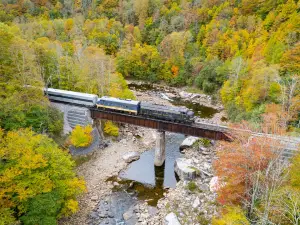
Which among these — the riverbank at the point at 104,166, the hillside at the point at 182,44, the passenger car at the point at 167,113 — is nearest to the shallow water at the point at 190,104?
the hillside at the point at 182,44

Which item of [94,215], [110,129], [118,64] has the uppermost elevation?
[118,64]

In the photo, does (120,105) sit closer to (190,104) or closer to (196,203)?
(196,203)

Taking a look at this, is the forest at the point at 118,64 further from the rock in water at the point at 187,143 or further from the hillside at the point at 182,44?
the rock in water at the point at 187,143

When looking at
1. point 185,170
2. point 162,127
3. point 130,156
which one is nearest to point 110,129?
point 130,156

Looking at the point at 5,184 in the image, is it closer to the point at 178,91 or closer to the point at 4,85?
the point at 4,85

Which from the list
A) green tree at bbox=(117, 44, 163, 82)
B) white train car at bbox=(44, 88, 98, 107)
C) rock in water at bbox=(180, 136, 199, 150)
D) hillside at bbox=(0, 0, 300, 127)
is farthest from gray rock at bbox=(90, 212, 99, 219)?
green tree at bbox=(117, 44, 163, 82)

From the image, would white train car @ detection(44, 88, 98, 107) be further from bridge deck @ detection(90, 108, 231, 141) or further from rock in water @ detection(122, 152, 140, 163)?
rock in water @ detection(122, 152, 140, 163)
